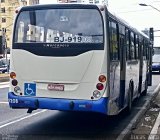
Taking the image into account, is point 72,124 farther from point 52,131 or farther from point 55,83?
point 55,83

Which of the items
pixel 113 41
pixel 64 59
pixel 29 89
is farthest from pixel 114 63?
pixel 29 89

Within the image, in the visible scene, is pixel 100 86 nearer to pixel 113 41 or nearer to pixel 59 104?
pixel 59 104

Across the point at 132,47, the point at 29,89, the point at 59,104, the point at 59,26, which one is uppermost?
the point at 59,26

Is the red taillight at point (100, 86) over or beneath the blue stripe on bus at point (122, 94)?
over

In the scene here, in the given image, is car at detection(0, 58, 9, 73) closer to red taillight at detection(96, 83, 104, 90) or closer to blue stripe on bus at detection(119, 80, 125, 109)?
blue stripe on bus at detection(119, 80, 125, 109)

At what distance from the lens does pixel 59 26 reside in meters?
9.98

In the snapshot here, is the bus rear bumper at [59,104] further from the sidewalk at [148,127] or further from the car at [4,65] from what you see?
the car at [4,65]

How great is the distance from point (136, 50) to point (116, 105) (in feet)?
15.8

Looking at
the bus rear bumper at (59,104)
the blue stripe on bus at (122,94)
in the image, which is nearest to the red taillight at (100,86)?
the bus rear bumper at (59,104)

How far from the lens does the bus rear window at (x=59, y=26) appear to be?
9781 millimetres

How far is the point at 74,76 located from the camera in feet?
31.8

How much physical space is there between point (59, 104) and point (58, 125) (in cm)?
169

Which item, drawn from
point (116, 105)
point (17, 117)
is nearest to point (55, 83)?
point (116, 105)

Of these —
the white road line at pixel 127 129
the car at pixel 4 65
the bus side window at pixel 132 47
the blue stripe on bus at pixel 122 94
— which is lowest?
the car at pixel 4 65
